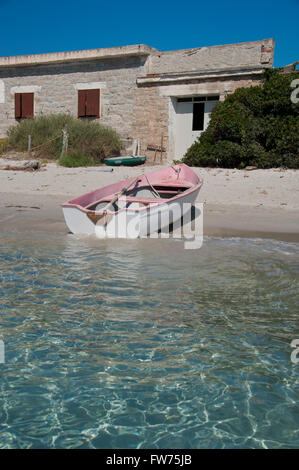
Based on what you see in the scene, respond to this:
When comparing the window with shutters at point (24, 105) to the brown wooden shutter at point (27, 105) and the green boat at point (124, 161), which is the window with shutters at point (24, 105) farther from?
the green boat at point (124, 161)

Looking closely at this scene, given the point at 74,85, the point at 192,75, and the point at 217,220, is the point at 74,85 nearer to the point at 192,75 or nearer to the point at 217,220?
the point at 192,75

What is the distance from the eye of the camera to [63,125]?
1806 cm

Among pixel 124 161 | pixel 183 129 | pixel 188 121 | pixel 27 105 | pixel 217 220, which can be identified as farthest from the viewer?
pixel 27 105

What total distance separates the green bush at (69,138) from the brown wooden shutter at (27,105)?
2.21 metres

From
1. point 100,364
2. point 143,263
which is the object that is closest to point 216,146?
point 143,263

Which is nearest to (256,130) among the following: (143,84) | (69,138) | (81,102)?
(143,84)

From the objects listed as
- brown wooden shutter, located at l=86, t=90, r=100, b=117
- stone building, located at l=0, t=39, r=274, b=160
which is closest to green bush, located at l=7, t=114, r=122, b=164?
brown wooden shutter, located at l=86, t=90, r=100, b=117

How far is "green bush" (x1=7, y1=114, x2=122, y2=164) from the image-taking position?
56.0ft

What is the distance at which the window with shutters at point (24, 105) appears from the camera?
2078 cm

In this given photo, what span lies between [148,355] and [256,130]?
502 inches

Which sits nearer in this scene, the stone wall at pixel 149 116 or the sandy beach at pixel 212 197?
the sandy beach at pixel 212 197

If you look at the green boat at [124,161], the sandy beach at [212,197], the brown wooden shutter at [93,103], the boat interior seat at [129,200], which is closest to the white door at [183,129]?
the green boat at [124,161]

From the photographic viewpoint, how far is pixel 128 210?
7.75 meters
